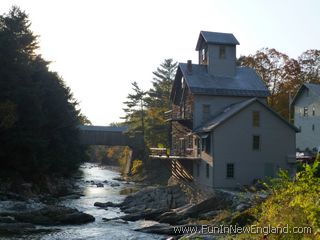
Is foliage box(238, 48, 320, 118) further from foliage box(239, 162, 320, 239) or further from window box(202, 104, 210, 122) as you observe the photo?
foliage box(239, 162, 320, 239)

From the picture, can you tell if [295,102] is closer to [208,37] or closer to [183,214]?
[208,37]

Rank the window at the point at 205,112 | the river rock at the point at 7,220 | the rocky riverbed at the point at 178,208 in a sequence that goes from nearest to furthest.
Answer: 1. the rocky riverbed at the point at 178,208
2. the river rock at the point at 7,220
3. the window at the point at 205,112

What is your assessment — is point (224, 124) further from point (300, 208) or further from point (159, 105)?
point (159, 105)

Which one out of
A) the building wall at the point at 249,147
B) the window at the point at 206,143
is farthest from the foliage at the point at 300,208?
the window at the point at 206,143

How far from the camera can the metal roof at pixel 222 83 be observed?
3909 cm

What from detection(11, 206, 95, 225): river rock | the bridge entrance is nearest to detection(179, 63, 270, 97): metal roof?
detection(11, 206, 95, 225): river rock

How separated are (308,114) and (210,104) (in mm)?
21247

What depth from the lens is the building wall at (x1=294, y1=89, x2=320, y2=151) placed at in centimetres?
5289

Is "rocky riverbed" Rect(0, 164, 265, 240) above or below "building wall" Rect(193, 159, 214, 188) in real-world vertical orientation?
below

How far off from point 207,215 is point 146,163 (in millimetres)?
42417

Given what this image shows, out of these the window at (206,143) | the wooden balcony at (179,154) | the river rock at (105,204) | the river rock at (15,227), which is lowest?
the river rock at (105,204)

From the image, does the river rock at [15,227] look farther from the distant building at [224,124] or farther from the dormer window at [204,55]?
the dormer window at [204,55]

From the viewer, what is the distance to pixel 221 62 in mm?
42000

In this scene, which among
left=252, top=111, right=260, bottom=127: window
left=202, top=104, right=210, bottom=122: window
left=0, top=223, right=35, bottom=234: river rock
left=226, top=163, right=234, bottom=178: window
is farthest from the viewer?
left=202, top=104, right=210, bottom=122: window
